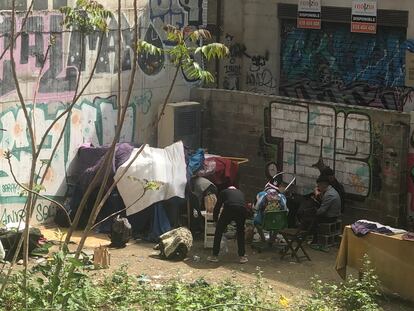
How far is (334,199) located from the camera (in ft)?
51.5

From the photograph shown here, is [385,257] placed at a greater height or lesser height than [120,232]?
greater

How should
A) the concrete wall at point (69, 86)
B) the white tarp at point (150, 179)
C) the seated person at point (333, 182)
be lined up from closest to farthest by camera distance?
1. the concrete wall at point (69, 86)
2. the white tarp at point (150, 179)
3. the seated person at point (333, 182)

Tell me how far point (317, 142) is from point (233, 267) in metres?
3.59

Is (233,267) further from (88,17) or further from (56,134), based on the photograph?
(88,17)

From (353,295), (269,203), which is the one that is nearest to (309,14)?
(269,203)

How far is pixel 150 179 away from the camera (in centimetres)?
1633

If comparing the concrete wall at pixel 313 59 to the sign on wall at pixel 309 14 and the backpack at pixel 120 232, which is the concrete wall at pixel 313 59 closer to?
the sign on wall at pixel 309 14

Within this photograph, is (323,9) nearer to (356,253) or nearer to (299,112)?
(299,112)

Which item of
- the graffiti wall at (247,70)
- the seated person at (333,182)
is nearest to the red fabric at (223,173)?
the seated person at (333,182)

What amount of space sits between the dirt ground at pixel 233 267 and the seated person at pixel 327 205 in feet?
1.83

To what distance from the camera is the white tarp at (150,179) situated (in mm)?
16312

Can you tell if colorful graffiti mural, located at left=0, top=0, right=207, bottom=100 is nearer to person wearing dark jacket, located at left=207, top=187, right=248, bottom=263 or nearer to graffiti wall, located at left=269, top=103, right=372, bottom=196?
graffiti wall, located at left=269, top=103, right=372, bottom=196

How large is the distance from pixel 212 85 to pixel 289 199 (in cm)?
496

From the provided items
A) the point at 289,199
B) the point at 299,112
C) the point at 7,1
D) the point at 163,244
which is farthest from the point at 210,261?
the point at 7,1
